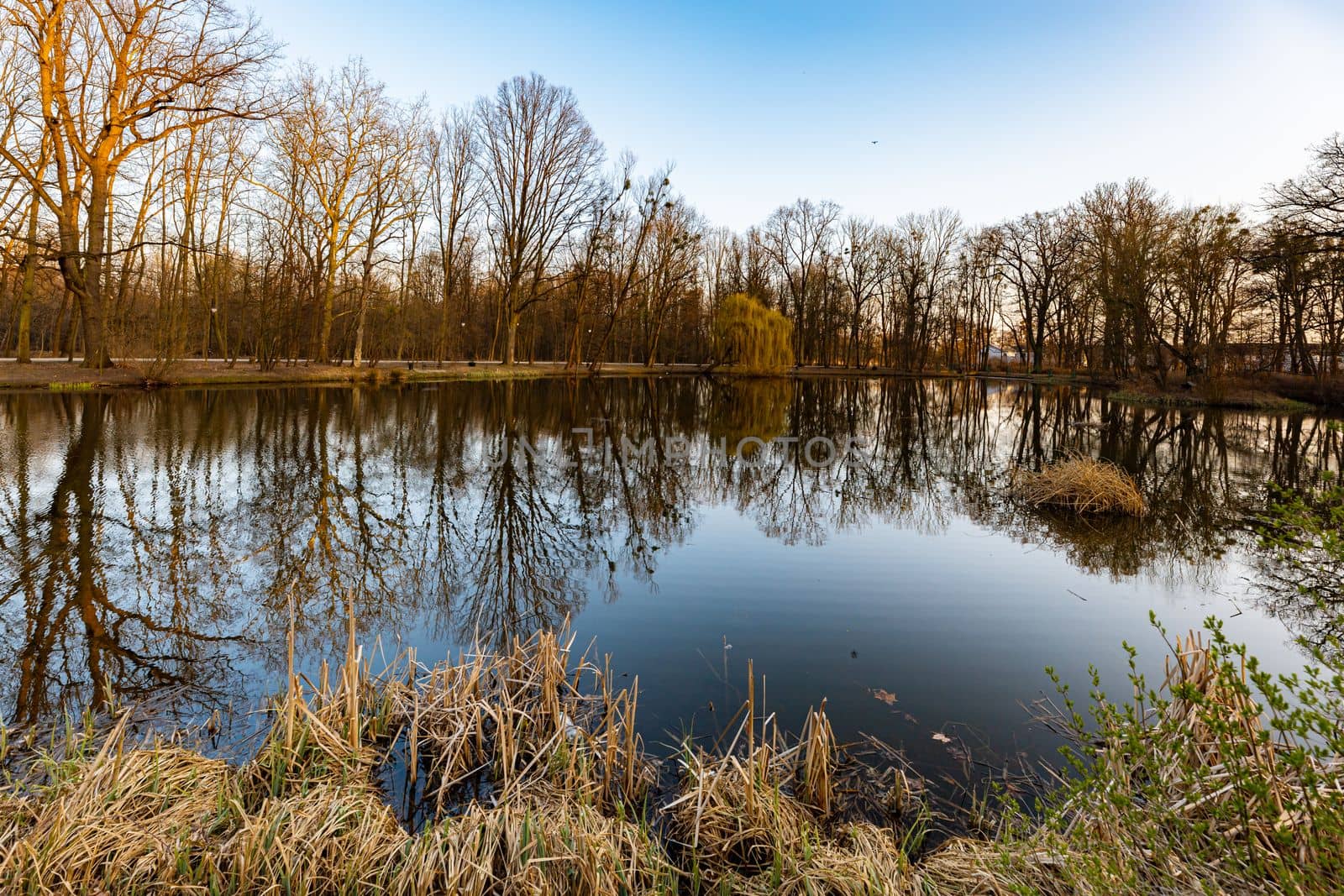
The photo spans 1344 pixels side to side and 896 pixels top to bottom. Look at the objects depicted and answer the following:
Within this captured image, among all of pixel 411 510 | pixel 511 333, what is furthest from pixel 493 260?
pixel 411 510

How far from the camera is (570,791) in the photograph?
124 inches

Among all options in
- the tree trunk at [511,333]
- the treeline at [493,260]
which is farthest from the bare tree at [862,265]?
the tree trunk at [511,333]

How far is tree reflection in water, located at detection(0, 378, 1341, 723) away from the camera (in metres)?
5.12

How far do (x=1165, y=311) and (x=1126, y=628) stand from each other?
3880 centimetres

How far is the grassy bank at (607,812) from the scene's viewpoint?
222 centimetres

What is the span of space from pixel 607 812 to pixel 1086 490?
10.0m

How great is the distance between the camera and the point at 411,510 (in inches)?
367

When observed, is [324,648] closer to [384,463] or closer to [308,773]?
[308,773]

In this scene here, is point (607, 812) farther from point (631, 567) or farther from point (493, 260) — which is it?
point (493, 260)

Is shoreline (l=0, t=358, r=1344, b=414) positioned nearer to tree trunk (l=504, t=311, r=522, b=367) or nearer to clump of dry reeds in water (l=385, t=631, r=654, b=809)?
tree trunk (l=504, t=311, r=522, b=367)

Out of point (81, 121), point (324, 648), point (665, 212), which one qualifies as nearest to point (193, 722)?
point (324, 648)

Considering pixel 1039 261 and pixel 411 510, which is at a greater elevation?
pixel 1039 261

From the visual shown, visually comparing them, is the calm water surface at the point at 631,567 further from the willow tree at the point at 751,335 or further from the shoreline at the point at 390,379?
the willow tree at the point at 751,335

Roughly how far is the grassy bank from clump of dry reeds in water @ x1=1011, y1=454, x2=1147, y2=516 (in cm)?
734
